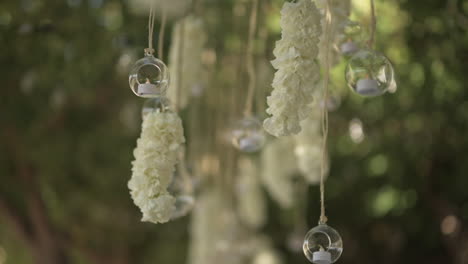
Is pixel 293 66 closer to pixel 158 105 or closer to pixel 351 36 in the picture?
pixel 158 105

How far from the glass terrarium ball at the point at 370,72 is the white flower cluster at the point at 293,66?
0.13m

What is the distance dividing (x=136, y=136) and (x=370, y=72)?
10.1ft

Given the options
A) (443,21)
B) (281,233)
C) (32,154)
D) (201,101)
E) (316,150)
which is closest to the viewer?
(316,150)

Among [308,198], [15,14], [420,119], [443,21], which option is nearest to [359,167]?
[308,198]

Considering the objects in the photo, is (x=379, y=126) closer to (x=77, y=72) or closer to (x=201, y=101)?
(x=201, y=101)

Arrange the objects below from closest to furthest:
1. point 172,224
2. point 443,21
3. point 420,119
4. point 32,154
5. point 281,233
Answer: point 443,21 < point 420,119 < point 32,154 < point 172,224 < point 281,233

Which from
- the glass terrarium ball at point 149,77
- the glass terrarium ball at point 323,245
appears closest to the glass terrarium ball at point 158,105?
the glass terrarium ball at point 149,77

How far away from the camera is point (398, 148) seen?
3504mm

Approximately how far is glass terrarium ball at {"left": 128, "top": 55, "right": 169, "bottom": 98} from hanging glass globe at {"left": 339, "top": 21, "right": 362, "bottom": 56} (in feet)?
1.53

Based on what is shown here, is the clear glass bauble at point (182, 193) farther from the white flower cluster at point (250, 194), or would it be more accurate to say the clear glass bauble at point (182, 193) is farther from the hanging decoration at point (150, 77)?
the white flower cluster at point (250, 194)

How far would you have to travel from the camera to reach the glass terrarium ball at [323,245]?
1.01 meters

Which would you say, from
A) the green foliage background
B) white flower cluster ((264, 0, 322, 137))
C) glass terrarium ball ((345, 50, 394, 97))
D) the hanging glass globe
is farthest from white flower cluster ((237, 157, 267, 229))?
white flower cluster ((264, 0, 322, 137))

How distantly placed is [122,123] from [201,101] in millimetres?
1092

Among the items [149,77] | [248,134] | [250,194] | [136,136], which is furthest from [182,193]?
[136,136]
